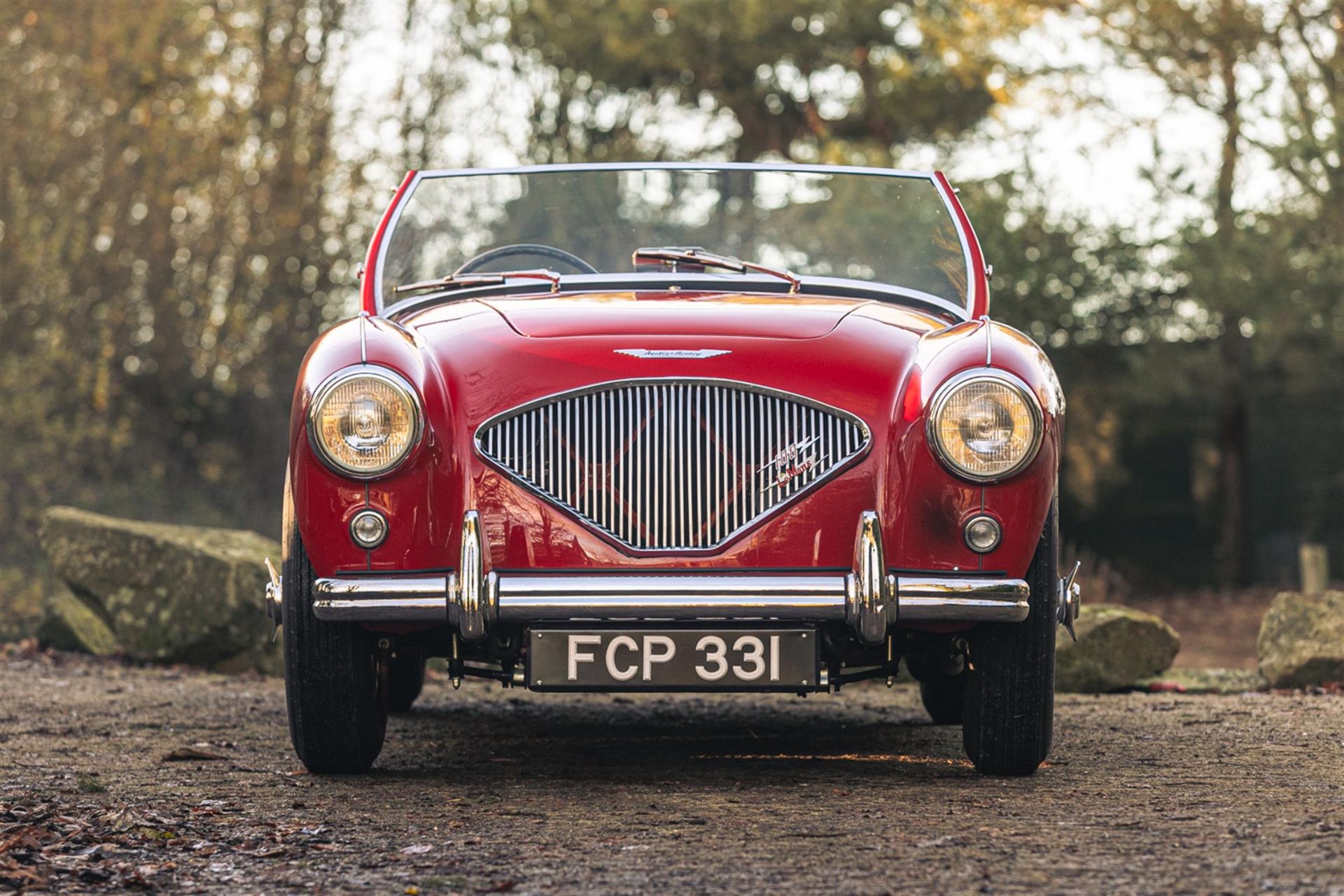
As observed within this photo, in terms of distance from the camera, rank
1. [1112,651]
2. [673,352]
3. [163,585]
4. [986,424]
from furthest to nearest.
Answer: [163,585], [1112,651], [673,352], [986,424]

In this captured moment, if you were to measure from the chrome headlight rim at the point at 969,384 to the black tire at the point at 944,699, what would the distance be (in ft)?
6.67

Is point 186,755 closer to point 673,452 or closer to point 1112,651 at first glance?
point 673,452

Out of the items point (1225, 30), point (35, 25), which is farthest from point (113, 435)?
point (1225, 30)

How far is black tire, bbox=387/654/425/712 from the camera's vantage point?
612cm

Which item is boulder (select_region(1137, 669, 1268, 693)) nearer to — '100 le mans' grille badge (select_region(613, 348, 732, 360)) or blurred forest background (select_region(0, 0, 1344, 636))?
'100 le mans' grille badge (select_region(613, 348, 732, 360))

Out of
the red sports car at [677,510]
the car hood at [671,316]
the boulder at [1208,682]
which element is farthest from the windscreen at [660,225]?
the boulder at [1208,682]

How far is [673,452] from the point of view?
3.95 m

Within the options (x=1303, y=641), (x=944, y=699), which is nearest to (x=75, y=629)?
(x=944, y=699)

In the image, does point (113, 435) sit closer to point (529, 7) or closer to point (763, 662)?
point (529, 7)

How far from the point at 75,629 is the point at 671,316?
213 inches

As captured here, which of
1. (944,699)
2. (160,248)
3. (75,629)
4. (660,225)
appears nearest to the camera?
(660,225)

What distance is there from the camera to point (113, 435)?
1381 centimetres

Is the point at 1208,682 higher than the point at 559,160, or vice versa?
the point at 559,160

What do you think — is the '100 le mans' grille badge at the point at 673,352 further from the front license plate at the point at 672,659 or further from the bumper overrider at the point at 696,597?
the front license plate at the point at 672,659
